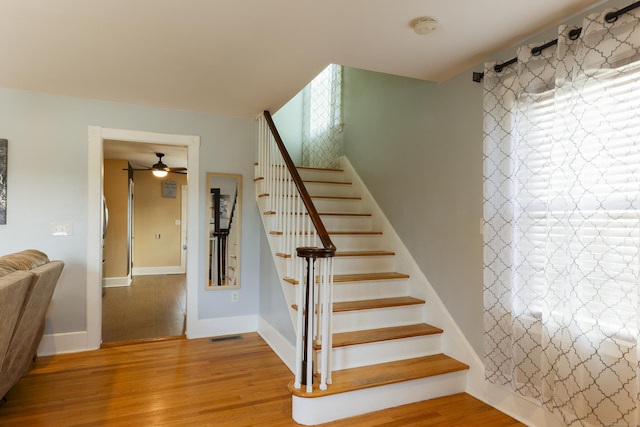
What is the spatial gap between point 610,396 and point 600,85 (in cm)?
145

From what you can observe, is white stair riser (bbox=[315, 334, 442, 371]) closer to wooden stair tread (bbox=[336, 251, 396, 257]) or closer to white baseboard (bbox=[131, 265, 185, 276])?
wooden stair tread (bbox=[336, 251, 396, 257])

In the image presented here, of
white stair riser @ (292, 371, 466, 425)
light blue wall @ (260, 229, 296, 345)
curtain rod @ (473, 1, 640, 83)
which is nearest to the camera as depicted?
curtain rod @ (473, 1, 640, 83)

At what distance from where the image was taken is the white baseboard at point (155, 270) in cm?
748

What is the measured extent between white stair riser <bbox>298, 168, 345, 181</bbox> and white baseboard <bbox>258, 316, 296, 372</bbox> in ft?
5.31

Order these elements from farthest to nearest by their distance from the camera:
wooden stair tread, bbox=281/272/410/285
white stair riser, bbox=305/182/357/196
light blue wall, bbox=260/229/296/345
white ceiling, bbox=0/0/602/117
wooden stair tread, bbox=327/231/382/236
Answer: white stair riser, bbox=305/182/357/196, wooden stair tread, bbox=327/231/382/236, light blue wall, bbox=260/229/296/345, wooden stair tread, bbox=281/272/410/285, white ceiling, bbox=0/0/602/117

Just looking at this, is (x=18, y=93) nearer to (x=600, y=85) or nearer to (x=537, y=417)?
(x=600, y=85)

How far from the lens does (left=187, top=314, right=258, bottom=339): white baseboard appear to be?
3.67m

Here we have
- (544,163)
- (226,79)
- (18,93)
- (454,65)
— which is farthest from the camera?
(18,93)

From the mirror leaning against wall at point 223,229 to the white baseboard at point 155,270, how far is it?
176 inches

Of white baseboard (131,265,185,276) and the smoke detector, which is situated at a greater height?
the smoke detector

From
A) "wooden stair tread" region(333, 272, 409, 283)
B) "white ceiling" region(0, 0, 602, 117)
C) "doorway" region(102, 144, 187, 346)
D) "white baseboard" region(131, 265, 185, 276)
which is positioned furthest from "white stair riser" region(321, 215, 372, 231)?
"white baseboard" region(131, 265, 185, 276)

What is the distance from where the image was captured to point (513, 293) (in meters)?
2.11

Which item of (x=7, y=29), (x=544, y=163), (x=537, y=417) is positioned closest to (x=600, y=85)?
(x=544, y=163)

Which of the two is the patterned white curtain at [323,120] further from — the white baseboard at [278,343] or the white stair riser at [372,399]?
the white stair riser at [372,399]
